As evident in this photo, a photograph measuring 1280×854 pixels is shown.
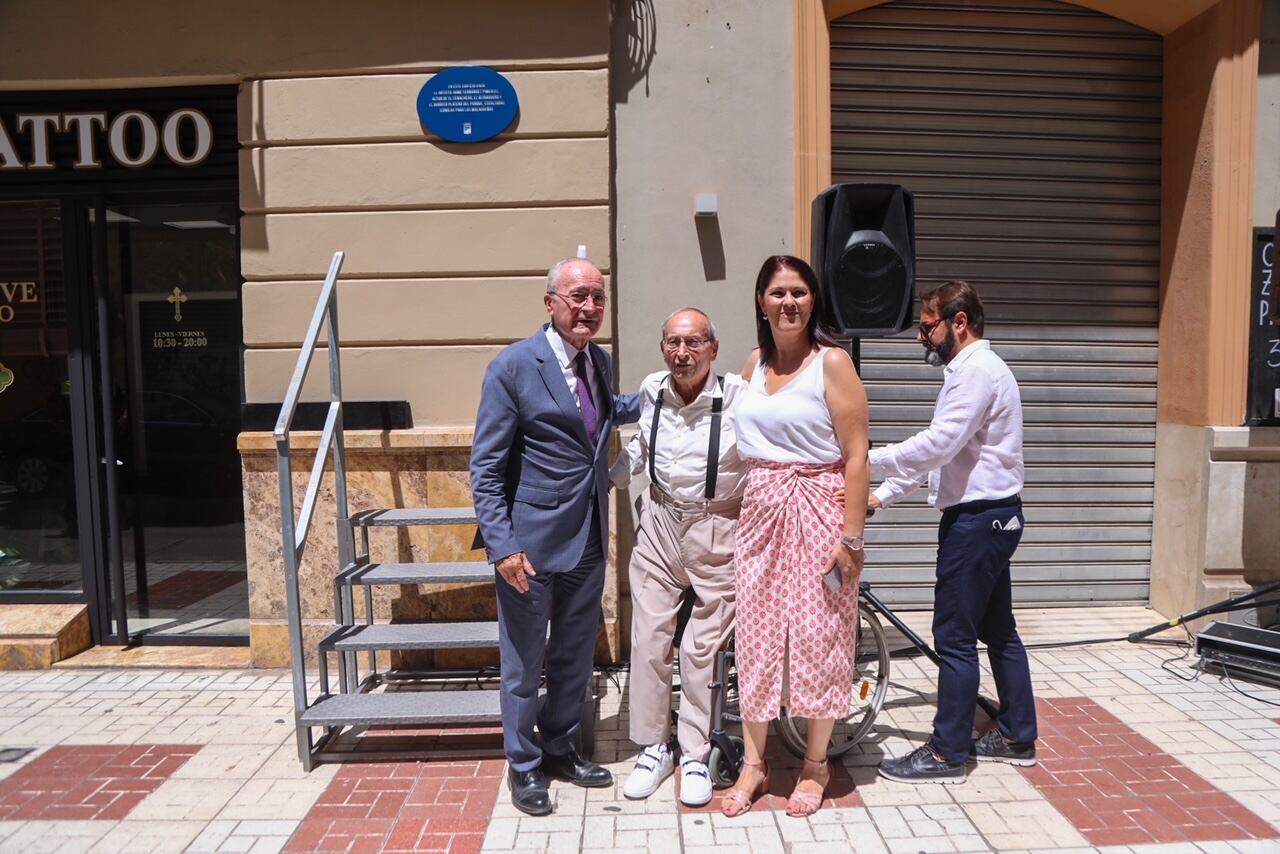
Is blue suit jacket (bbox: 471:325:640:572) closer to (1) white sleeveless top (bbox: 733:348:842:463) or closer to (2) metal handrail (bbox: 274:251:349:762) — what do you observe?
(1) white sleeveless top (bbox: 733:348:842:463)

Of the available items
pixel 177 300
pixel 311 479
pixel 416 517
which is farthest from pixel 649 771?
pixel 177 300

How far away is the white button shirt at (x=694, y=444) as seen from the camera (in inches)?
137

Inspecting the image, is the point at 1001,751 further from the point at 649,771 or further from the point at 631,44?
the point at 631,44

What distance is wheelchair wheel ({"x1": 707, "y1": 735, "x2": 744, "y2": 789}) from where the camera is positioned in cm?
359

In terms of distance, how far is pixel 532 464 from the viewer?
3461 millimetres

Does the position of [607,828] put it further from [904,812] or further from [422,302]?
[422,302]

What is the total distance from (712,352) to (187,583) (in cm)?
394

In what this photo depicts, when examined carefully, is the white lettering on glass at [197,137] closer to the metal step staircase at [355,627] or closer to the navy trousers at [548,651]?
the metal step staircase at [355,627]

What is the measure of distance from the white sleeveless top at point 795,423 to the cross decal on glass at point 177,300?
149 inches

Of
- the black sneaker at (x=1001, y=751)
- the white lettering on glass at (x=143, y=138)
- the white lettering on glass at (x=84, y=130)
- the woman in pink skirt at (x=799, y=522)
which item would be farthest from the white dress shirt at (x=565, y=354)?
the white lettering on glass at (x=84, y=130)

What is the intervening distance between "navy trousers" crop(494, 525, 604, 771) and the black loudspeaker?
4.76 feet

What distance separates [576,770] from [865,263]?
2446mm

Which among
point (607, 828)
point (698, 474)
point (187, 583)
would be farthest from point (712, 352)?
point (187, 583)

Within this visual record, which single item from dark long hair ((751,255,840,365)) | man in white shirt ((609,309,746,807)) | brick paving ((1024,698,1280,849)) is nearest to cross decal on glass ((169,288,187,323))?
man in white shirt ((609,309,746,807))
